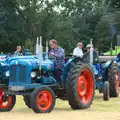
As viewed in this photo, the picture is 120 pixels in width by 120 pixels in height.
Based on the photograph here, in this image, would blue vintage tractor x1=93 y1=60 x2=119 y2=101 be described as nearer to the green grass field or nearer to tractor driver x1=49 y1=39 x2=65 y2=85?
the green grass field

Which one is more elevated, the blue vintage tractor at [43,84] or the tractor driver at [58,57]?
the tractor driver at [58,57]

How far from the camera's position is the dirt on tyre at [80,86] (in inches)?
404

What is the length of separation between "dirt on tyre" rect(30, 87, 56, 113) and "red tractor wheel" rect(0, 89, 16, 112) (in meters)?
0.87

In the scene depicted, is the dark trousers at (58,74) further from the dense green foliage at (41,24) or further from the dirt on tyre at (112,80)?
the dense green foliage at (41,24)

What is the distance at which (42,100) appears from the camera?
9820 millimetres

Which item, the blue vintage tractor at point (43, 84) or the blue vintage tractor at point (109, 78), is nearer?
the blue vintage tractor at point (43, 84)

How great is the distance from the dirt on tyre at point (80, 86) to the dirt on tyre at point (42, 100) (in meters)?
0.50

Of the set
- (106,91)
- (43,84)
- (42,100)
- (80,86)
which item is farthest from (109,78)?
(42,100)

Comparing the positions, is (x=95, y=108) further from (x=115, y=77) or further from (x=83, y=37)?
(x=83, y=37)

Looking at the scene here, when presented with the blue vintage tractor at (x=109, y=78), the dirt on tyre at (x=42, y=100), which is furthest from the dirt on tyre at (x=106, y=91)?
the dirt on tyre at (x=42, y=100)

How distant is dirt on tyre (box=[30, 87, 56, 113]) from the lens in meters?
9.63

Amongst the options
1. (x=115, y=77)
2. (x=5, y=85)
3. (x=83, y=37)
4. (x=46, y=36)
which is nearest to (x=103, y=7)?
(x=83, y=37)

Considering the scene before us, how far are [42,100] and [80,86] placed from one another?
1233 mm

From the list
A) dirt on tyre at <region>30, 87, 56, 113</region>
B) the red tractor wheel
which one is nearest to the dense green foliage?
the red tractor wheel
